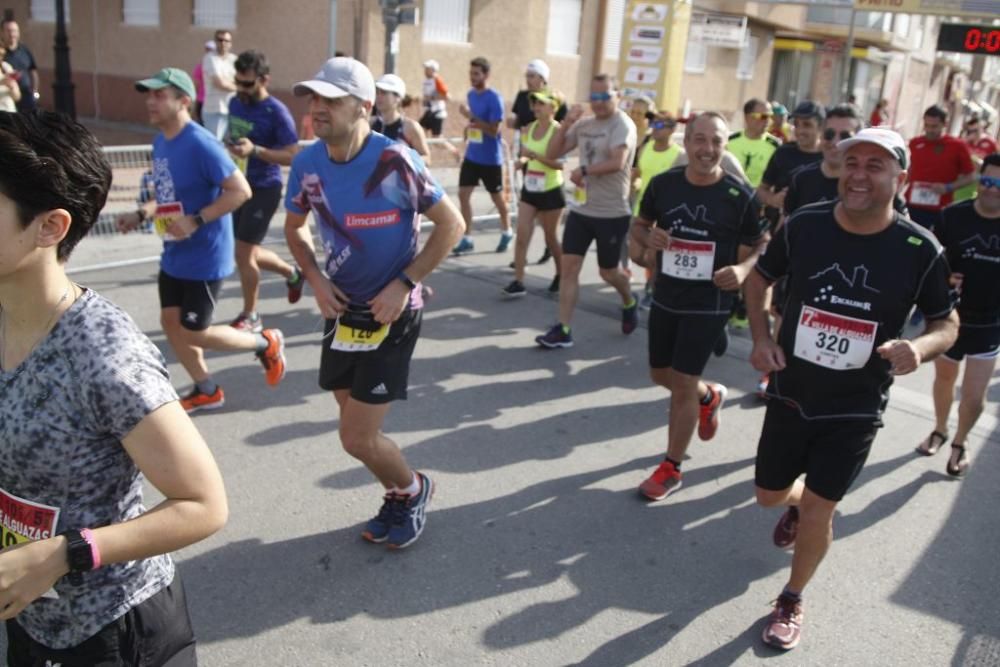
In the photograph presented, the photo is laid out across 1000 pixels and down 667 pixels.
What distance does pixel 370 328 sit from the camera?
363cm

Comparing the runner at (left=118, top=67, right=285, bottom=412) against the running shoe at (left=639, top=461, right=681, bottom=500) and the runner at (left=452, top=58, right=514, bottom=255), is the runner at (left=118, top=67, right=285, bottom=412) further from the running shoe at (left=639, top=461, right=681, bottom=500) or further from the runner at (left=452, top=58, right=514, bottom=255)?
the runner at (left=452, top=58, right=514, bottom=255)

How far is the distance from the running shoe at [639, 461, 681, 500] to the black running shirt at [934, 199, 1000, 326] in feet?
6.33

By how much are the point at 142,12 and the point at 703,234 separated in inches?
619

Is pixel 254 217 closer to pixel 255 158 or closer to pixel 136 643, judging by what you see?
pixel 255 158

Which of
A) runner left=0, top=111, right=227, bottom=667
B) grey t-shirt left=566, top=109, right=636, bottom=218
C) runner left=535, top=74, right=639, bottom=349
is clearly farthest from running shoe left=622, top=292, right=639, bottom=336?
runner left=0, top=111, right=227, bottom=667

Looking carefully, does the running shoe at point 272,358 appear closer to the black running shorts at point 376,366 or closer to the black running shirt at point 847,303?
the black running shorts at point 376,366

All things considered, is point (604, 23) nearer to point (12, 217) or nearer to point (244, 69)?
point (244, 69)

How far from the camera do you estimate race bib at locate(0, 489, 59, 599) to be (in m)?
1.77

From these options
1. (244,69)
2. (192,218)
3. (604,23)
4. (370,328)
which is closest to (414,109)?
(604,23)

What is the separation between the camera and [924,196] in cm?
822

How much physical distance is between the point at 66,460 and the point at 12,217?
0.48 m

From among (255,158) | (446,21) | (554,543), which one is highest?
(446,21)

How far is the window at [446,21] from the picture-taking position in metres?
15.9

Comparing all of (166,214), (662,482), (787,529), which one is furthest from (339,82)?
(787,529)
